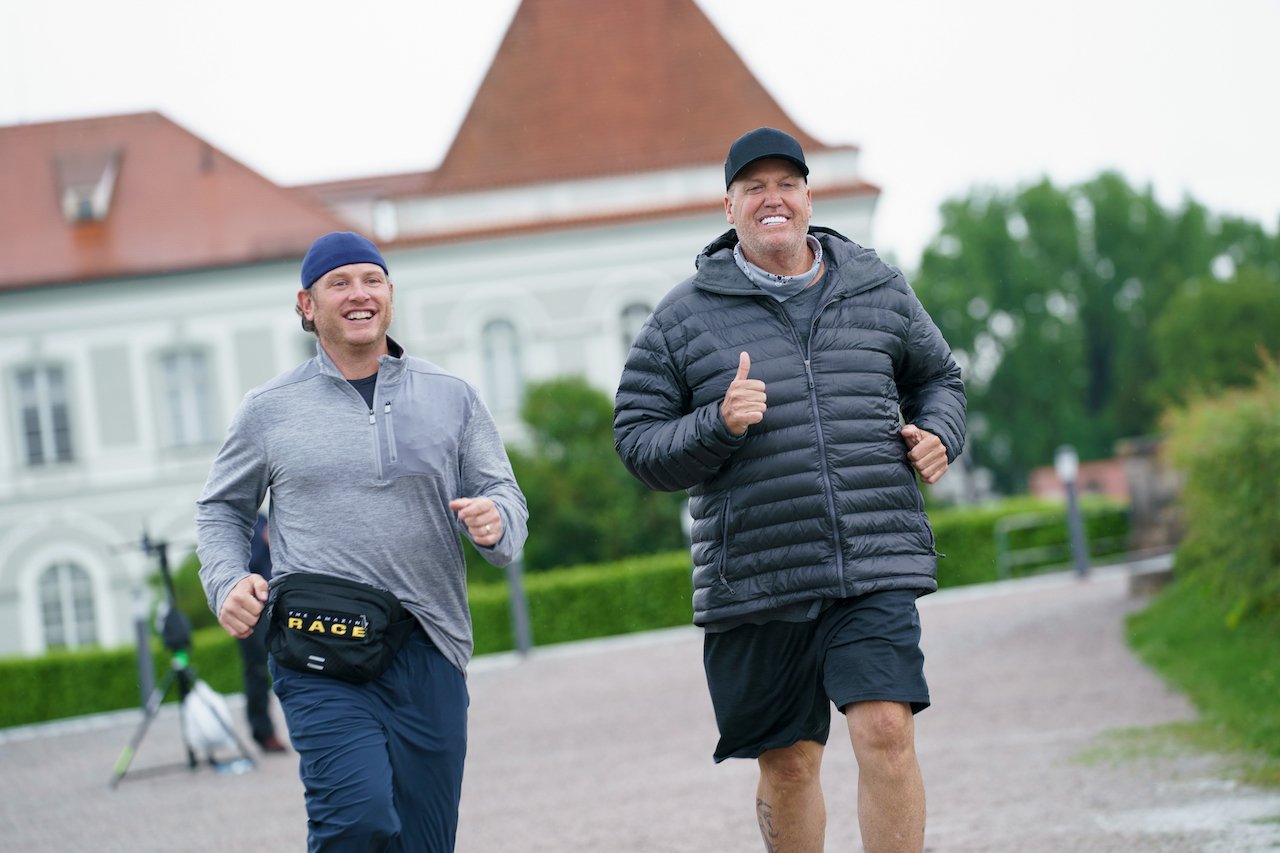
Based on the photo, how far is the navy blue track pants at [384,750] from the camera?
4551mm

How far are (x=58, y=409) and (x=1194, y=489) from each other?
104 feet

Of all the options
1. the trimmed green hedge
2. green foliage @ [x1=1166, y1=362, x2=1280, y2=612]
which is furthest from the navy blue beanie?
the trimmed green hedge

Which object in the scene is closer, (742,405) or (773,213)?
(742,405)

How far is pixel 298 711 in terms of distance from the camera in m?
4.74

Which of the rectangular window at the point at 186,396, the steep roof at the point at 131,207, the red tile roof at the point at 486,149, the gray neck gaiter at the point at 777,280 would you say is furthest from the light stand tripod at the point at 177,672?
the rectangular window at the point at 186,396

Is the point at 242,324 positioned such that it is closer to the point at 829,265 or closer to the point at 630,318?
the point at 630,318

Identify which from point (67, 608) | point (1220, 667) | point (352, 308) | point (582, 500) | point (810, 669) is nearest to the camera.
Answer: point (352, 308)

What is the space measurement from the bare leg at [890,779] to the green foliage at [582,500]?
23764 mm

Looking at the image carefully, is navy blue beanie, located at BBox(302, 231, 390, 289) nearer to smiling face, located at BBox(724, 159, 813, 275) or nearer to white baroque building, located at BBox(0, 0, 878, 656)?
smiling face, located at BBox(724, 159, 813, 275)

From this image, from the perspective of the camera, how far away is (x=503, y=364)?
3947 centimetres

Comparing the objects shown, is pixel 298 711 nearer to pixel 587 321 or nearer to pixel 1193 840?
pixel 1193 840

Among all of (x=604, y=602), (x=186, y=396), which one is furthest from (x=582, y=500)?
(x=186, y=396)

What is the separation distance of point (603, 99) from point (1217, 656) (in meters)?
31.1

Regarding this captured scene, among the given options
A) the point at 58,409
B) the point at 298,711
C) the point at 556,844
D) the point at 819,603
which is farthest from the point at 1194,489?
the point at 58,409
